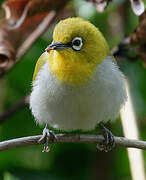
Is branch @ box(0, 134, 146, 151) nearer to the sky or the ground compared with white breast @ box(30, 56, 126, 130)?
nearer to the ground

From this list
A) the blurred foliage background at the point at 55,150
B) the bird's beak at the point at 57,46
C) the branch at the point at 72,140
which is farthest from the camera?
the blurred foliage background at the point at 55,150

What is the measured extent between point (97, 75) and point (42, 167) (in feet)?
3.80

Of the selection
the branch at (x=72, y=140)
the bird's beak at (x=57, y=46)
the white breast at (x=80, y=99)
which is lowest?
the branch at (x=72, y=140)

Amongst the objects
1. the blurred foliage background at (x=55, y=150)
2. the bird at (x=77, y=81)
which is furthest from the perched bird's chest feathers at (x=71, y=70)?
the blurred foliage background at (x=55, y=150)

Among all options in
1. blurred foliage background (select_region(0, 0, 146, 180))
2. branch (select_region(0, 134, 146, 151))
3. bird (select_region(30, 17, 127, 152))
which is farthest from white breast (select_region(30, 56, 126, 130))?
blurred foliage background (select_region(0, 0, 146, 180))

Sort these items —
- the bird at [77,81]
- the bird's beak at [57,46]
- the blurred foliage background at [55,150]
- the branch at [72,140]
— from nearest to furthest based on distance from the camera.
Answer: the branch at [72,140], the bird's beak at [57,46], the bird at [77,81], the blurred foliage background at [55,150]

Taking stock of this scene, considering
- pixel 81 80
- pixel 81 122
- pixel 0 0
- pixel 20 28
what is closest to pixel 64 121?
pixel 81 122

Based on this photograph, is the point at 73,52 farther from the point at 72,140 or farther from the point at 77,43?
the point at 72,140

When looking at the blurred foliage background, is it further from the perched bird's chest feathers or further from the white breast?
the perched bird's chest feathers

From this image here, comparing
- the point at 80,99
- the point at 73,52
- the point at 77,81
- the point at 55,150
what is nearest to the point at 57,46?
the point at 73,52

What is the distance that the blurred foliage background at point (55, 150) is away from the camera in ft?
12.7

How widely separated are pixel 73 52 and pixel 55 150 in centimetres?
123

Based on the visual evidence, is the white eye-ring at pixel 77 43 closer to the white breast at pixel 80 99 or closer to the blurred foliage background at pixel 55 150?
the white breast at pixel 80 99

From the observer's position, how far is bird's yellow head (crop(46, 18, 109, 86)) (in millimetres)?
2998
